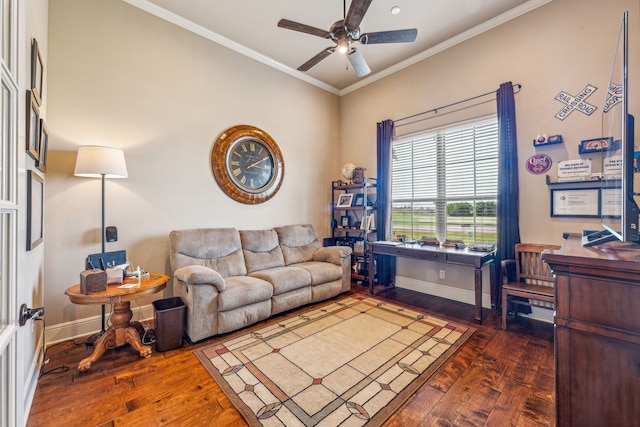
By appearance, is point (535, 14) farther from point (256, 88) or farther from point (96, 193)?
point (96, 193)

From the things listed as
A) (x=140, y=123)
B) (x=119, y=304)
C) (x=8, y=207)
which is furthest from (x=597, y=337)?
(x=140, y=123)

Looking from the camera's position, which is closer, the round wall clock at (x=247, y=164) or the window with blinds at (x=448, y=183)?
the window with blinds at (x=448, y=183)

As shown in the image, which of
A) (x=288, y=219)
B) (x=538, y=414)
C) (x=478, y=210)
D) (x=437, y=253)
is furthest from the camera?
(x=288, y=219)

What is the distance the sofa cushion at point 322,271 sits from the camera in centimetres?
336

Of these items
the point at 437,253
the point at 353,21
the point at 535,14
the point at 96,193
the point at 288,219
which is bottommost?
the point at 437,253

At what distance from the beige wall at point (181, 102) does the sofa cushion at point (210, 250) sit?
27 centimetres

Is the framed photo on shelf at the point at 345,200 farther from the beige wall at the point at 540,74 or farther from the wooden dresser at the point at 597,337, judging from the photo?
the wooden dresser at the point at 597,337

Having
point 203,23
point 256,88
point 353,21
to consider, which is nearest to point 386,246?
point 353,21

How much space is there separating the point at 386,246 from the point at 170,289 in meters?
2.69

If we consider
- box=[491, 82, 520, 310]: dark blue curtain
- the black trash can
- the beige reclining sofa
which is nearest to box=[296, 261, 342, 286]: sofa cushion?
the beige reclining sofa

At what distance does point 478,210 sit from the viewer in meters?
3.47

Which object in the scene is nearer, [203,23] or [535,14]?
[535,14]

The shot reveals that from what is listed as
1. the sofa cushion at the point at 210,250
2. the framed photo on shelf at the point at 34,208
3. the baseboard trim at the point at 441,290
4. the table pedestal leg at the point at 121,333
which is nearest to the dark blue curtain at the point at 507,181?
the baseboard trim at the point at 441,290

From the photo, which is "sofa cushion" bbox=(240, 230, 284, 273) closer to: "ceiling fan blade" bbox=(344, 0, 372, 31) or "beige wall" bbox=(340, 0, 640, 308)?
"beige wall" bbox=(340, 0, 640, 308)
